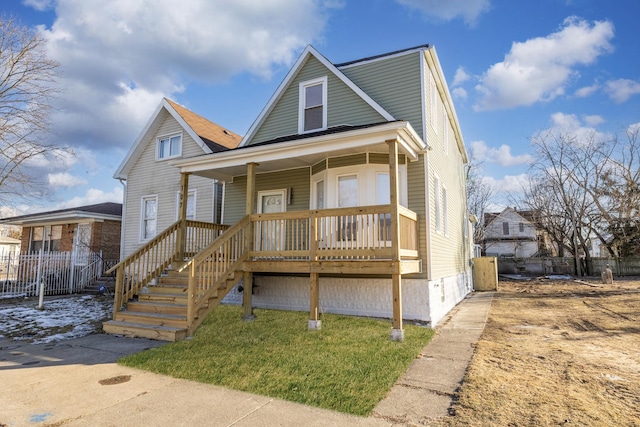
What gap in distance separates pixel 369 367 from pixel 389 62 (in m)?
8.53

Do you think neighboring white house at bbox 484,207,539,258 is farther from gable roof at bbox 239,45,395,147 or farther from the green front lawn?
the green front lawn

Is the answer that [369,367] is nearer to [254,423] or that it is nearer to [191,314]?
[254,423]

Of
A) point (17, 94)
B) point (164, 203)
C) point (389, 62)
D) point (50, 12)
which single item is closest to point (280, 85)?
point (389, 62)

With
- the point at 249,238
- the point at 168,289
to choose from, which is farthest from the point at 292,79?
the point at 168,289

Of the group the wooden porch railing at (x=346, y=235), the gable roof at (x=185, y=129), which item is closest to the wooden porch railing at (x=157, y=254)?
the wooden porch railing at (x=346, y=235)

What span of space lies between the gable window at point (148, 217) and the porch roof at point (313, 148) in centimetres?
532

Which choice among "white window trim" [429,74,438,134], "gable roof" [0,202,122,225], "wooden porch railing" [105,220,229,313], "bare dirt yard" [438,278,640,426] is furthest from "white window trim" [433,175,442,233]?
"gable roof" [0,202,122,225]

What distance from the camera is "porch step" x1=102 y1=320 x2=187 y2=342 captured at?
703 centimetres

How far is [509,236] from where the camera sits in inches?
1859

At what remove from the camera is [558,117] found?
2869cm

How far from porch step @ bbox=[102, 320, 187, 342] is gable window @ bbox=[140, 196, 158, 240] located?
300 inches

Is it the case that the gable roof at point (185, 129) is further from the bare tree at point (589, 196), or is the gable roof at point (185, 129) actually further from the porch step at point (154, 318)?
the bare tree at point (589, 196)

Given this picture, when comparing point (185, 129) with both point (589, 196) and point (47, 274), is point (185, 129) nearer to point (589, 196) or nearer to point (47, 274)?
point (47, 274)

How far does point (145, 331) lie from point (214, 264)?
80.4 inches
